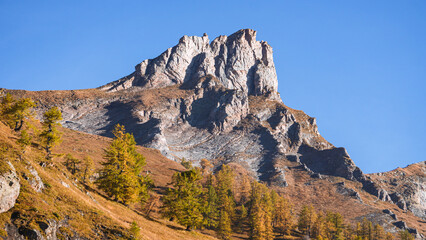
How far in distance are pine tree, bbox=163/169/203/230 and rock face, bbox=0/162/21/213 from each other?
32654mm

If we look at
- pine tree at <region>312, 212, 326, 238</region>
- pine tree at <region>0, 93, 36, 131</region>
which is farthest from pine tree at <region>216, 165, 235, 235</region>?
pine tree at <region>0, 93, 36, 131</region>

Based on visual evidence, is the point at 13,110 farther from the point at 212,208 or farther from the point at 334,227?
the point at 334,227

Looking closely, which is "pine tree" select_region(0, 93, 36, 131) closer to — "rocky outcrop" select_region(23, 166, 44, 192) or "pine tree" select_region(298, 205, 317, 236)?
"rocky outcrop" select_region(23, 166, 44, 192)

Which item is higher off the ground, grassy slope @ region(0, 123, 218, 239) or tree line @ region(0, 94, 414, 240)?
tree line @ region(0, 94, 414, 240)

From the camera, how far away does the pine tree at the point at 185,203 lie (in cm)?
5370

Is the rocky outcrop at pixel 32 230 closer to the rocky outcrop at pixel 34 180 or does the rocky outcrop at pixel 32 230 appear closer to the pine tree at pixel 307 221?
the rocky outcrop at pixel 34 180

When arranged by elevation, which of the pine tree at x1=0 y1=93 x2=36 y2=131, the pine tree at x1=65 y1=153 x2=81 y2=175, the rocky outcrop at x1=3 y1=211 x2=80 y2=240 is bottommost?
the rocky outcrop at x1=3 y1=211 x2=80 y2=240

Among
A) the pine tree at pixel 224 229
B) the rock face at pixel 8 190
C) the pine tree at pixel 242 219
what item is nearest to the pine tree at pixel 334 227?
the pine tree at pixel 242 219

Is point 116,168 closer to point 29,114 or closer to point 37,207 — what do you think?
point 29,114

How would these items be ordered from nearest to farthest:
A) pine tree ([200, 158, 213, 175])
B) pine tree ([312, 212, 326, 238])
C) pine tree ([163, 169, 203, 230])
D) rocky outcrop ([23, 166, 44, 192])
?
rocky outcrop ([23, 166, 44, 192]) → pine tree ([163, 169, 203, 230]) → pine tree ([312, 212, 326, 238]) → pine tree ([200, 158, 213, 175])

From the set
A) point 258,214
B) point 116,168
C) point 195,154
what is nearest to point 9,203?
point 116,168

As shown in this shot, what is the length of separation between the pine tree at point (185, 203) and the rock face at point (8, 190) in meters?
32.7

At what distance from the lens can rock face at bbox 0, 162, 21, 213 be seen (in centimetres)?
2264

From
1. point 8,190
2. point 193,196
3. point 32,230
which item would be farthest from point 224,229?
point 8,190
